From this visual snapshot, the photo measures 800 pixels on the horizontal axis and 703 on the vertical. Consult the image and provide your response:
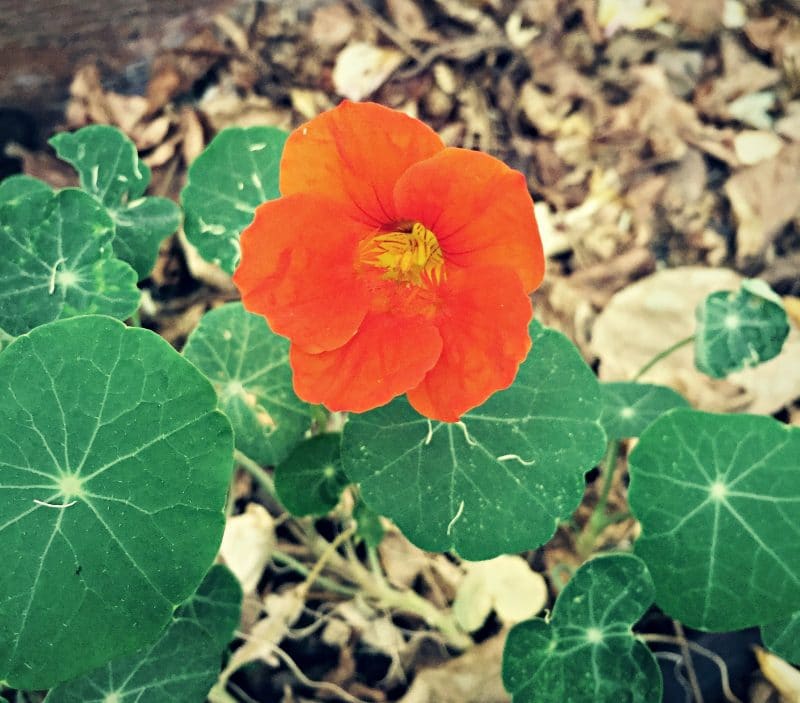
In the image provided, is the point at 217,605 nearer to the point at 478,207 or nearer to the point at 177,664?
the point at 177,664

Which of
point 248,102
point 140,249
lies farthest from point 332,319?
point 248,102

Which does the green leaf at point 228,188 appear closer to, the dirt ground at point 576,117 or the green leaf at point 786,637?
the dirt ground at point 576,117

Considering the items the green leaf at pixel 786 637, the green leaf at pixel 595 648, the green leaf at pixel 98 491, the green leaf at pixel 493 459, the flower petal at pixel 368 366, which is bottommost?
the green leaf at pixel 786 637

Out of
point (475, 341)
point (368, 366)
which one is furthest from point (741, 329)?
point (368, 366)

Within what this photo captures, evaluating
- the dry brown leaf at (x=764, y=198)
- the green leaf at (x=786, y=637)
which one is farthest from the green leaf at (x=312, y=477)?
the dry brown leaf at (x=764, y=198)

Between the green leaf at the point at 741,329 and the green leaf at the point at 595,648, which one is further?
the green leaf at the point at 741,329
